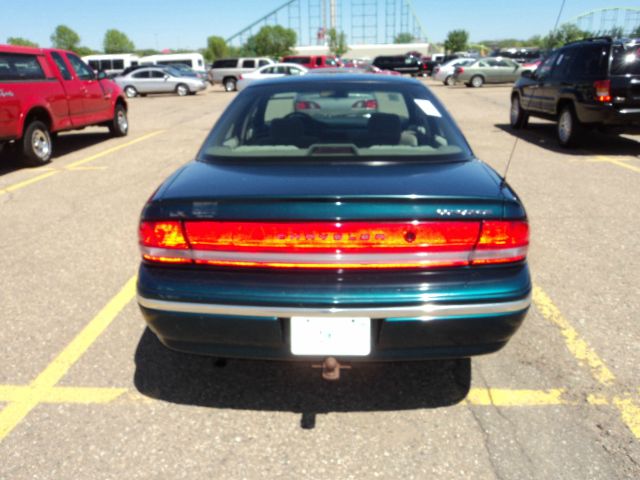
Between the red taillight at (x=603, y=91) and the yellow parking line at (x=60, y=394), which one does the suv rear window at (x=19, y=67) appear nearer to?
the yellow parking line at (x=60, y=394)

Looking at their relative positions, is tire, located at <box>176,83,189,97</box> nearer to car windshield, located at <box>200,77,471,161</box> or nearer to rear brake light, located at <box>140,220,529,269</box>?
car windshield, located at <box>200,77,471,161</box>

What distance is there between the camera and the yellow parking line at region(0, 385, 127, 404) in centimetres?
272

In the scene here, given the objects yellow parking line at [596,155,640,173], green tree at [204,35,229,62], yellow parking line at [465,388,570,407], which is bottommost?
yellow parking line at [596,155,640,173]

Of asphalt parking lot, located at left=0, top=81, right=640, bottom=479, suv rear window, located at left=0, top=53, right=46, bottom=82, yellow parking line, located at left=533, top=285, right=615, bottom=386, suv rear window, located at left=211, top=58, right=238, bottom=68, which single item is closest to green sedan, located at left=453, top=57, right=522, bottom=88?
suv rear window, located at left=211, top=58, right=238, bottom=68

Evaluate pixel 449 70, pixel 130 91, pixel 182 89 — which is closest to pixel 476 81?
pixel 449 70

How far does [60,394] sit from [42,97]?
292 inches

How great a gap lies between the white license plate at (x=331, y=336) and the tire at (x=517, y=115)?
10653mm

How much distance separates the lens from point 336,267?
7.17 ft

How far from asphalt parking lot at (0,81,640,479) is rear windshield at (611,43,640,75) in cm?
480

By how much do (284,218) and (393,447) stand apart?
1.09 m

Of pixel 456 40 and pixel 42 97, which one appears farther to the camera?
pixel 456 40

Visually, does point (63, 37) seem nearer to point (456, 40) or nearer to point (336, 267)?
point (456, 40)

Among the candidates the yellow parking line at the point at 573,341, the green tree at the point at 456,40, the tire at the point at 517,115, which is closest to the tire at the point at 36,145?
the yellow parking line at the point at 573,341

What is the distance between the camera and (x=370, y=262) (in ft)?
7.13
